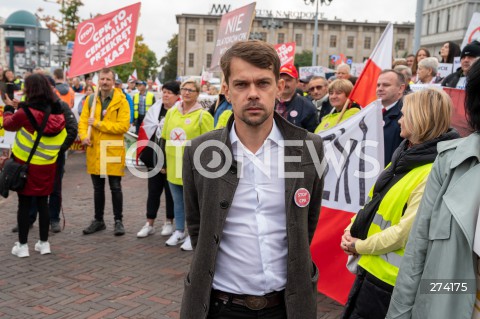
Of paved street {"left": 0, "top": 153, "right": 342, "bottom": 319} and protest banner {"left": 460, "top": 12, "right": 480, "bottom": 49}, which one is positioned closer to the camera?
paved street {"left": 0, "top": 153, "right": 342, "bottom": 319}

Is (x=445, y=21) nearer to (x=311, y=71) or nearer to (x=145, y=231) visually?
(x=311, y=71)

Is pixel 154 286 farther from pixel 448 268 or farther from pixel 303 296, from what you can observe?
pixel 448 268

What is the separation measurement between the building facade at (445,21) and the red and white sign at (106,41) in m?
73.7

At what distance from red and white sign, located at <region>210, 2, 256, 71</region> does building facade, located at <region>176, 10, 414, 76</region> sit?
80.6m

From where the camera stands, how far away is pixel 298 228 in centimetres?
217

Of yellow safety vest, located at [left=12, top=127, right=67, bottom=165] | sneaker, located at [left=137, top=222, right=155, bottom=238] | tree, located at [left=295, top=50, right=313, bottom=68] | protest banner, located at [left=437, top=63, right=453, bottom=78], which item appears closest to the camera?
yellow safety vest, located at [left=12, top=127, right=67, bottom=165]

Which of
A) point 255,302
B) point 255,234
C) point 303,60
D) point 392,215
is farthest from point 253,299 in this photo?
point 303,60

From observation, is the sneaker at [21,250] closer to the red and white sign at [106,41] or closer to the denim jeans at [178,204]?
the denim jeans at [178,204]

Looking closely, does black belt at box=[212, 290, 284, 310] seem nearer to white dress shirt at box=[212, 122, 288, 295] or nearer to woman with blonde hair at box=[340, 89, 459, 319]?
white dress shirt at box=[212, 122, 288, 295]

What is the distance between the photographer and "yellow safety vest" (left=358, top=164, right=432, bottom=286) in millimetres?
2771

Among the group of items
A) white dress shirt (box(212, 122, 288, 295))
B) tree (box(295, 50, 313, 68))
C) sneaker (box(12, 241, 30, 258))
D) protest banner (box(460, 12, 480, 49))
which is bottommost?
sneaker (box(12, 241, 30, 258))

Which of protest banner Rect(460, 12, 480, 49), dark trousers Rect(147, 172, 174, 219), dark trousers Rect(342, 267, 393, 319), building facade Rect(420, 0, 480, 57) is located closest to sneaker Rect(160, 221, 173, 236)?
dark trousers Rect(147, 172, 174, 219)

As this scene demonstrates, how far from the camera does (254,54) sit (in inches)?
83.8

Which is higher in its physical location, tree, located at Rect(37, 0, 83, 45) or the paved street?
tree, located at Rect(37, 0, 83, 45)
